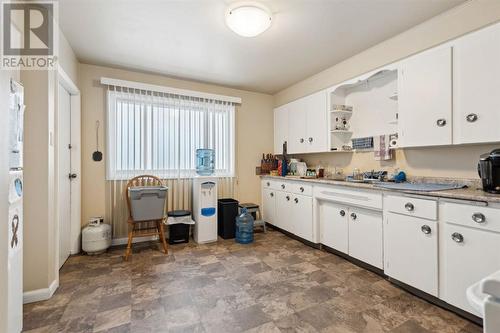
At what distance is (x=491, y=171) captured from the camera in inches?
67.2

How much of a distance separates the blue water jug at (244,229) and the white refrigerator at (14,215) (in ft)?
7.65

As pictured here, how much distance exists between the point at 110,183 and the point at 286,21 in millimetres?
2956

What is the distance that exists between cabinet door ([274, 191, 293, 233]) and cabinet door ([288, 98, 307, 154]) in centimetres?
76

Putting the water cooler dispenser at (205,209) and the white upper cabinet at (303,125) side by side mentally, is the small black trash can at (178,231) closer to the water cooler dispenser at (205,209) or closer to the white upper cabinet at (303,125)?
the water cooler dispenser at (205,209)

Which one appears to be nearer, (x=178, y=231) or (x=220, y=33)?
(x=220, y=33)

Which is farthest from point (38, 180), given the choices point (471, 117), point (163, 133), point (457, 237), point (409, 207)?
point (471, 117)

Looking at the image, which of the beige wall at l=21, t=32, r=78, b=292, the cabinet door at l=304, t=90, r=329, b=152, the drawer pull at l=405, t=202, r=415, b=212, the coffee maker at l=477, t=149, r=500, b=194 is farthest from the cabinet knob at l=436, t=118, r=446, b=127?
the beige wall at l=21, t=32, r=78, b=292

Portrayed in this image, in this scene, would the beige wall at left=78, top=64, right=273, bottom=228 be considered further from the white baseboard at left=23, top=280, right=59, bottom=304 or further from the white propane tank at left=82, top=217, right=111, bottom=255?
the white baseboard at left=23, top=280, right=59, bottom=304

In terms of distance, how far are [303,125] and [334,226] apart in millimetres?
1603

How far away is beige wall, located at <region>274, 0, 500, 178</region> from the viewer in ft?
6.34

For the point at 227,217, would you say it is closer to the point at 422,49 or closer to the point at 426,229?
the point at 426,229

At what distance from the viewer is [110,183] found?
3.25 meters

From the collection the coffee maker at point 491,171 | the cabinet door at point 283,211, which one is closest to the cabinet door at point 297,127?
the cabinet door at point 283,211

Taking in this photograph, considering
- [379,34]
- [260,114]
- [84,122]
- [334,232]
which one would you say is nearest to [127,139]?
[84,122]
